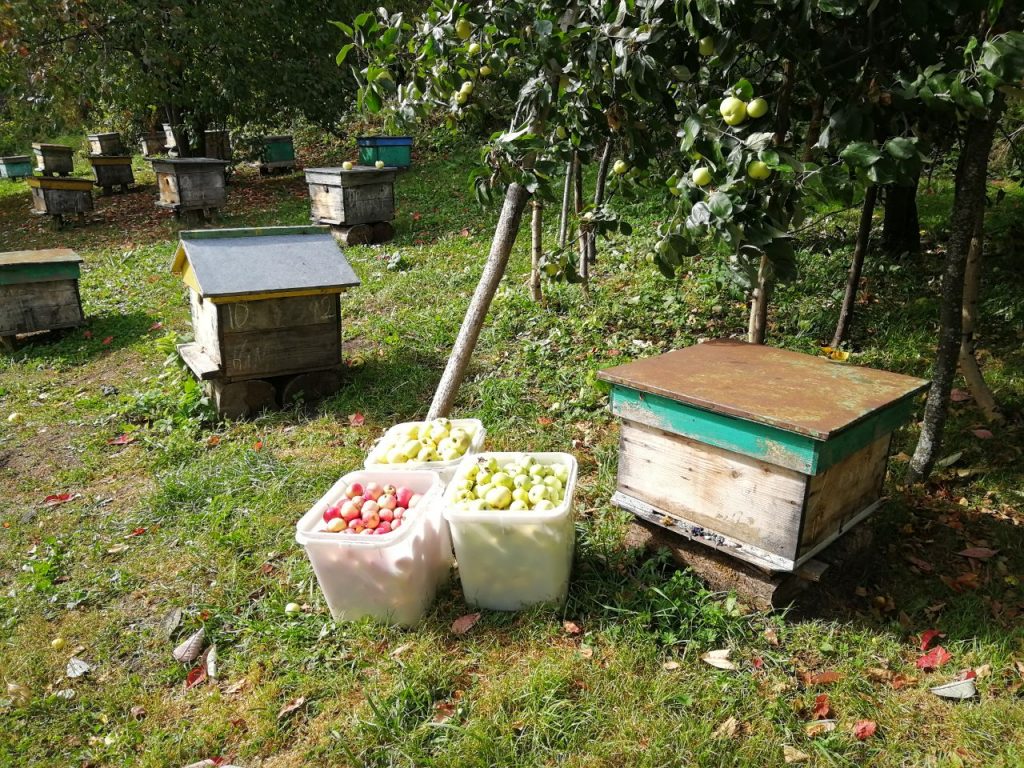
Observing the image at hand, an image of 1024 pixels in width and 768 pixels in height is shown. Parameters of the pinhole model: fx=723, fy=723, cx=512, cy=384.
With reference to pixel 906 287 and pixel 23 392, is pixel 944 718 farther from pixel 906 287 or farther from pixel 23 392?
pixel 23 392

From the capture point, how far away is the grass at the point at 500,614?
2.51 m

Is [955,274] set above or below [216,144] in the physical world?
below

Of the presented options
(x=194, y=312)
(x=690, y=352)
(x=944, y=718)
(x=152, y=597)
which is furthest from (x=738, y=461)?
(x=194, y=312)

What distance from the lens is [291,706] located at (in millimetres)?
2691

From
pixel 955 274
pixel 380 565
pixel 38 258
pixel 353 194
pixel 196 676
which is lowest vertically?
pixel 196 676

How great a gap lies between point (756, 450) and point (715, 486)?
0.92 ft

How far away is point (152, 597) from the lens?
3.39m

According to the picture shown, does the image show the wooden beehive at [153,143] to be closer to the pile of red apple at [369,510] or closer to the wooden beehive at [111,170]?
the wooden beehive at [111,170]

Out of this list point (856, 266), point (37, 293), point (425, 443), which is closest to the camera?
point (425, 443)

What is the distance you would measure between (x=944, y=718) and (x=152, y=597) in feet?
10.8

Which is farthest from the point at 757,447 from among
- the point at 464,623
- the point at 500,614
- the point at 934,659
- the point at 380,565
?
the point at 380,565

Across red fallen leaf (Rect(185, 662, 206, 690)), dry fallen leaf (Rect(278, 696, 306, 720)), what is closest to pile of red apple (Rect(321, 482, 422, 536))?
dry fallen leaf (Rect(278, 696, 306, 720))

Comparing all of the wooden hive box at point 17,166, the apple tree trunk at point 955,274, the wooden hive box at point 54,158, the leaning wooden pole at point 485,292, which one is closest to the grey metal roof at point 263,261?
the leaning wooden pole at point 485,292

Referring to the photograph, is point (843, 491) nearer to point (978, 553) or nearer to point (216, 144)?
point (978, 553)
